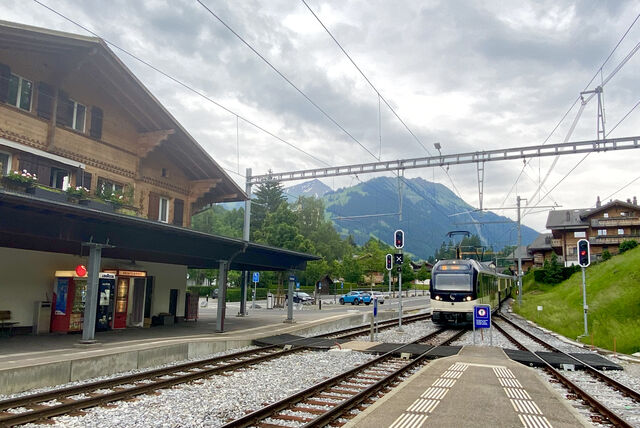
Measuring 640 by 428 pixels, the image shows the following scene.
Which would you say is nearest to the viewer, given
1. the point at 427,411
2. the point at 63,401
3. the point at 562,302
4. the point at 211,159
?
the point at 427,411

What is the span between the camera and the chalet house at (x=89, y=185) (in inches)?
560

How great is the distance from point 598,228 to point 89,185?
69.0 m

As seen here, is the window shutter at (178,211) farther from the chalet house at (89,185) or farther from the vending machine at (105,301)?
the vending machine at (105,301)

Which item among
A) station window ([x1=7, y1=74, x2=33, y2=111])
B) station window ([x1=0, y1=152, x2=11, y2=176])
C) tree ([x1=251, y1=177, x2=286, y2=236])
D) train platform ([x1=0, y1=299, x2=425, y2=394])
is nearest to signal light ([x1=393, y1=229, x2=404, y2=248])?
train platform ([x1=0, y1=299, x2=425, y2=394])

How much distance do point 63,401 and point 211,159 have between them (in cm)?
1676

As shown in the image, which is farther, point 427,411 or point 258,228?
point 258,228

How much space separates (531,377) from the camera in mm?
10750

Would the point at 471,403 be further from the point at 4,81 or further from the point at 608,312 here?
the point at 608,312

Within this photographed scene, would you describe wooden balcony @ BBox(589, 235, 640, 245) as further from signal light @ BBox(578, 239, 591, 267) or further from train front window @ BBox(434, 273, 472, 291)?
train front window @ BBox(434, 273, 472, 291)

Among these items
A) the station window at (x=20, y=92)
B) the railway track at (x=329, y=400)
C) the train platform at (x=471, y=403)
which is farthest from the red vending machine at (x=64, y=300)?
the train platform at (x=471, y=403)

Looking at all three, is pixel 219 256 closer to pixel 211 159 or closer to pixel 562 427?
pixel 211 159

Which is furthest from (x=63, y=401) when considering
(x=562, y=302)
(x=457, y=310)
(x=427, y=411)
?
(x=562, y=302)

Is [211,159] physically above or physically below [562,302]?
above

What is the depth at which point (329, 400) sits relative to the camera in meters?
9.03
